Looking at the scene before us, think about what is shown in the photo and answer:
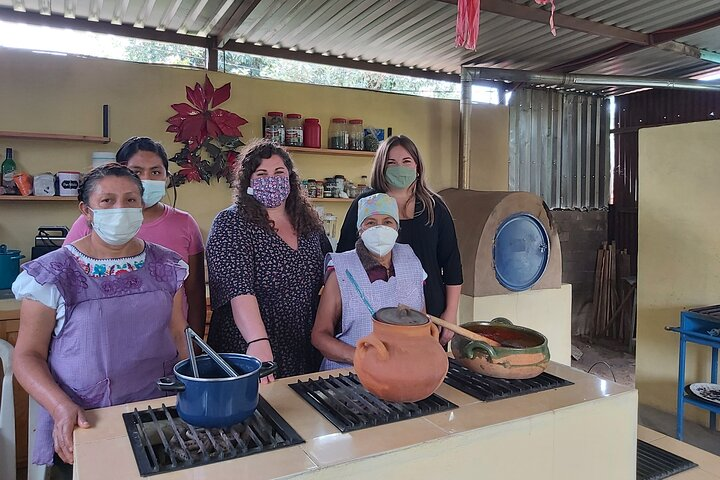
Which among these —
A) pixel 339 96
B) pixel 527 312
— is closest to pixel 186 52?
pixel 339 96

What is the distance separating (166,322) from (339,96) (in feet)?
11.1

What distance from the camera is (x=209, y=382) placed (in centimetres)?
100

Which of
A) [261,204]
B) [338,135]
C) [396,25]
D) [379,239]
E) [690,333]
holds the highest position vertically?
[396,25]

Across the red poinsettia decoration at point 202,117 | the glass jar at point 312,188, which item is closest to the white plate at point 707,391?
the glass jar at point 312,188

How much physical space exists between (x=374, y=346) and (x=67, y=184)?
306 cm

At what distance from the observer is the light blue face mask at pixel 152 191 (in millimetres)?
1831

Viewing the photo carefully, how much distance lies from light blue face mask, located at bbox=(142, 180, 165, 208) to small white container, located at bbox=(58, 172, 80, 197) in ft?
6.22

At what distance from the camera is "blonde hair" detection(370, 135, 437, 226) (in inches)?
85.0

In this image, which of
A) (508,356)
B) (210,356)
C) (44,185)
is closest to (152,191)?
(210,356)

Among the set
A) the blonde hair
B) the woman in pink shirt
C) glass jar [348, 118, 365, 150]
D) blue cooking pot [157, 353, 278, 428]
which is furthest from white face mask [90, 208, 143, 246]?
glass jar [348, 118, 365, 150]

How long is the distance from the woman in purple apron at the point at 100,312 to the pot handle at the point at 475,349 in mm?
793

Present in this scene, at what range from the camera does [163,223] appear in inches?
75.5

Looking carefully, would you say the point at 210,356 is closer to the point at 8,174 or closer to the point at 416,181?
the point at 416,181

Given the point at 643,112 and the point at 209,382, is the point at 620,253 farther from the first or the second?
the point at 209,382
